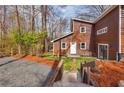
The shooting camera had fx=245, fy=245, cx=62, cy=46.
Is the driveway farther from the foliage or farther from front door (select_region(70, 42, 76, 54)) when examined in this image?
front door (select_region(70, 42, 76, 54))

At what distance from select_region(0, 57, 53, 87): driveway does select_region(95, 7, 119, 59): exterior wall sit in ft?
9.32

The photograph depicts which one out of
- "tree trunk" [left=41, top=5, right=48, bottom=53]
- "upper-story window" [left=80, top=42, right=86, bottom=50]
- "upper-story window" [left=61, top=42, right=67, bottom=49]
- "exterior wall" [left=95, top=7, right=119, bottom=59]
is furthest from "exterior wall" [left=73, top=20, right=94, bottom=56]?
"tree trunk" [left=41, top=5, right=48, bottom=53]

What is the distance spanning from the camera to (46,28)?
8.58 m

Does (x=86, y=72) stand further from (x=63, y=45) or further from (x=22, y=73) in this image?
(x=63, y=45)

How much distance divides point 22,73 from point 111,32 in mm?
4031

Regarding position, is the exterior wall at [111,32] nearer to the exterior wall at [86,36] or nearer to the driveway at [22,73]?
the exterior wall at [86,36]

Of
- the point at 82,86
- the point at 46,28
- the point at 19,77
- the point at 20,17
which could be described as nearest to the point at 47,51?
the point at 46,28

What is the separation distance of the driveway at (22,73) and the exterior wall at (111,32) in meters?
2.84

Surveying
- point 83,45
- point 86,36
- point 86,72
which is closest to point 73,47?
point 83,45

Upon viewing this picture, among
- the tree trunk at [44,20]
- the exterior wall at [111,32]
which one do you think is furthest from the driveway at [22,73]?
the exterior wall at [111,32]

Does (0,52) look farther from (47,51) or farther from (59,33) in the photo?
(59,33)

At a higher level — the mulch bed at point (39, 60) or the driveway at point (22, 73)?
the mulch bed at point (39, 60)

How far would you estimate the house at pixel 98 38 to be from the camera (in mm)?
8578
